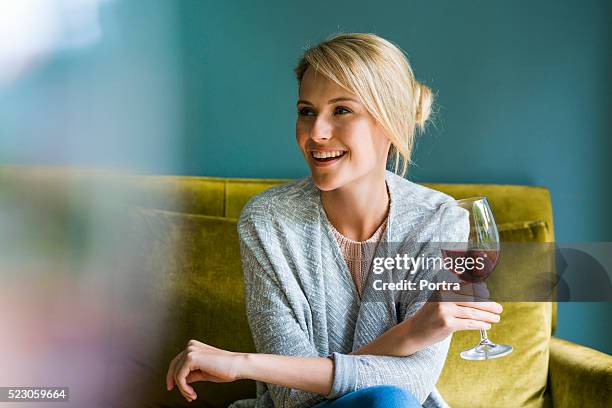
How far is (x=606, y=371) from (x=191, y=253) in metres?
0.92

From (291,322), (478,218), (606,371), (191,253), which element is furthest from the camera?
(191,253)

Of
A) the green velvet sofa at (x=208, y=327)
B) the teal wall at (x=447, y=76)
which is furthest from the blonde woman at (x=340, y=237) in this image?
the teal wall at (x=447, y=76)

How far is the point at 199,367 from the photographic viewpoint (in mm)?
1207

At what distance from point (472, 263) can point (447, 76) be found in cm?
99

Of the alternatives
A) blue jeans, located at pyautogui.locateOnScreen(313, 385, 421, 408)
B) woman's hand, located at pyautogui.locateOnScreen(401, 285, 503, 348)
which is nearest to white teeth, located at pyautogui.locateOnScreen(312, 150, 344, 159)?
woman's hand, located at pyautogui.locateOnScreen(401, 285, 503, 348)

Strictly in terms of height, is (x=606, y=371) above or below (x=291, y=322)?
below

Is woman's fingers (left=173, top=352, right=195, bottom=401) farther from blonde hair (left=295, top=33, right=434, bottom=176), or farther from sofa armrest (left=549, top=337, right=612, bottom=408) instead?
sofa armrest (left=549, top=337, right=612, bottom=408)

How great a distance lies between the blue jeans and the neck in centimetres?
38

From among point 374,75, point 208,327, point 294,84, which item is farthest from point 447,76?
point 208,327

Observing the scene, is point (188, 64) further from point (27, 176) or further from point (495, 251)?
point (495, 251)

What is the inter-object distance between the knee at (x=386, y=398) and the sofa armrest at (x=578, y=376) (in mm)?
557

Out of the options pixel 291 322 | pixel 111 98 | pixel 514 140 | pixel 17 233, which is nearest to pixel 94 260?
pixel 17 233

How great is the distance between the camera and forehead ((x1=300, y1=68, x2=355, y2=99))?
1438 millimetres

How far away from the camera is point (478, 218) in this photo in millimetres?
1206
